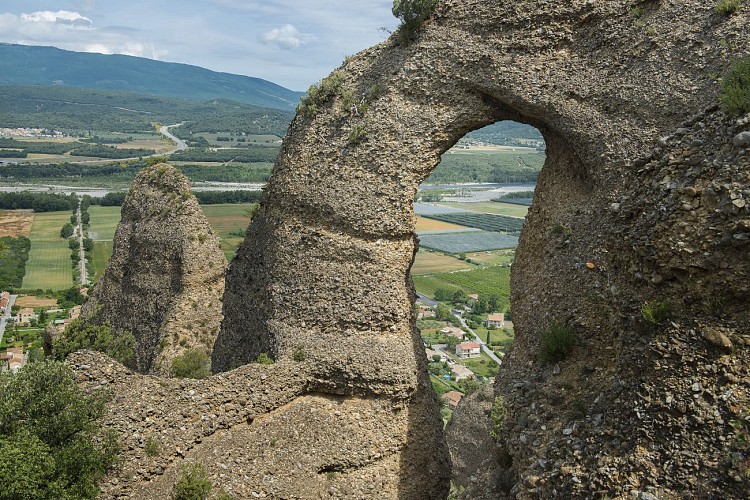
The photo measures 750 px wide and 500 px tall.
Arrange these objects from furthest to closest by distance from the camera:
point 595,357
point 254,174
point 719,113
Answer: point 254,174
point 595,357
point 719,113

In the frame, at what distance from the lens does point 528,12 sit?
809 inches

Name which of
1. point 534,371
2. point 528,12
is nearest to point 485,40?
point 528,12

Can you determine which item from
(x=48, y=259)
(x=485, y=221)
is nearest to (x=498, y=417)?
(x=48, y=259)

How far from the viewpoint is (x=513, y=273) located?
21406mm

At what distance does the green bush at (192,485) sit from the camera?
55.0ft

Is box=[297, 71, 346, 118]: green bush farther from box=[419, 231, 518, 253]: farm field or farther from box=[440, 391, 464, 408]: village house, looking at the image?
box=[419, 231, 518, 253]: farm field

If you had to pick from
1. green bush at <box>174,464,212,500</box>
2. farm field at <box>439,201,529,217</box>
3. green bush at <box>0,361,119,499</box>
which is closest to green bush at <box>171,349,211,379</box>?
green bush at <box>174,464,212,500</box>

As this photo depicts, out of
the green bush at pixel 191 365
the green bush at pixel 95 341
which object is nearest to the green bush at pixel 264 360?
the green bush at pixel 191 365

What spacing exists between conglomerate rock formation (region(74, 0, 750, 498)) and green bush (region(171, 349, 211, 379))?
3784 mm

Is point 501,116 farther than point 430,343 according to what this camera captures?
No

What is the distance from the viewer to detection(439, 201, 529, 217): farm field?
182500mm

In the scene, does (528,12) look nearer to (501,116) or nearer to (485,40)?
(485,40)

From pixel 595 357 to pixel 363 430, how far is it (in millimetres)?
7615

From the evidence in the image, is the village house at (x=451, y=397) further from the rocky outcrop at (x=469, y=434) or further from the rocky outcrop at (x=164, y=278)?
the rocky outcrop at (x=164, y=278)
